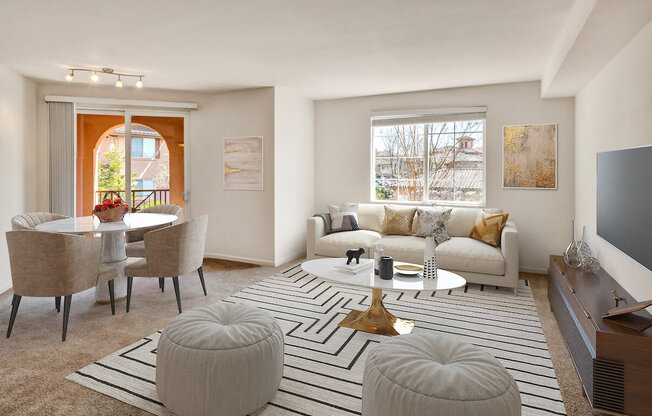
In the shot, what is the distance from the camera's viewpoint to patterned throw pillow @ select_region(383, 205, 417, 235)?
497 centimetres

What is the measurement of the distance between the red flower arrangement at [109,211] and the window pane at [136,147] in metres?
1.86

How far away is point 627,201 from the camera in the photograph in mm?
2406

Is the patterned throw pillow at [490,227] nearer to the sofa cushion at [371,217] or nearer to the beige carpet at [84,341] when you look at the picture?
the beige carpet at [84,341]

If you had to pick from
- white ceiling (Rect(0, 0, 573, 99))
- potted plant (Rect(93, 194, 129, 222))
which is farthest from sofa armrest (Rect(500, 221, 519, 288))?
potted plant (Rect(93, 194, 129, 222))

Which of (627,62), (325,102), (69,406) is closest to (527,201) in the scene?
(627,62)

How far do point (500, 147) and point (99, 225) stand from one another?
15.3ft

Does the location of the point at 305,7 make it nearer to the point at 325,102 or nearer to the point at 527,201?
the point at 325,102

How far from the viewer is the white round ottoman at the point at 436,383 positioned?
57.7 inches

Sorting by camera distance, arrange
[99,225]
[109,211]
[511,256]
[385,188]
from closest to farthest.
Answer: [99,225], [109,211], [511,256], [385,188]

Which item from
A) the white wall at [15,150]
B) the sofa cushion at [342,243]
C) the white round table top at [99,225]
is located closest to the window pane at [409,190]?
the sofa cushion at [342,243]

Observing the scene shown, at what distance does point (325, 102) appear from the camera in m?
5.94

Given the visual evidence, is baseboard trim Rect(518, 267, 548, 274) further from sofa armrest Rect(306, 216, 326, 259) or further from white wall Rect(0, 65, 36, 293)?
white wall Rect(0, 65, 36, 293)

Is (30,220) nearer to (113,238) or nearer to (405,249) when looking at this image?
(113,238)

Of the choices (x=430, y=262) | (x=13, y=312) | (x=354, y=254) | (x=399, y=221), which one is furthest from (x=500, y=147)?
(x=13, y=312)
